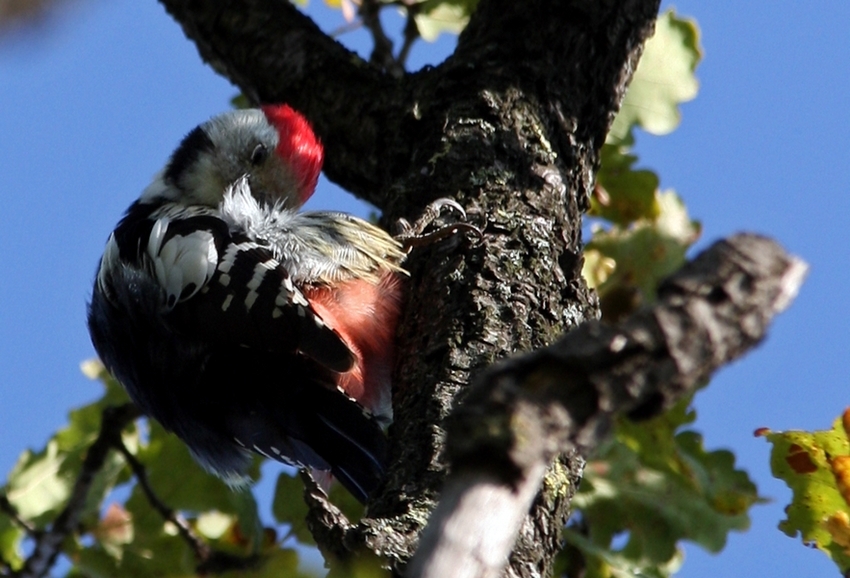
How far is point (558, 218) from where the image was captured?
258 cm

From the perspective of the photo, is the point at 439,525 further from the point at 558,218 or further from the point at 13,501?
the point at 13,501

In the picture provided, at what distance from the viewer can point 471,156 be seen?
2.66 meters

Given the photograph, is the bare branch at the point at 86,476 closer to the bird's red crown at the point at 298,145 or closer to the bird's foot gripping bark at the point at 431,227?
the bird's red crown at the point at 298,145

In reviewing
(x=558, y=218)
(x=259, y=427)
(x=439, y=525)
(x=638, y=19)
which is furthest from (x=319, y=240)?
(x=439, y=525)

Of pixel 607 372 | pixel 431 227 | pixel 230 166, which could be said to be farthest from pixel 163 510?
pixel 607 372

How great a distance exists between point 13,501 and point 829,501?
2.73 meters

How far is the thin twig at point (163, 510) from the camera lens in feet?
11.1

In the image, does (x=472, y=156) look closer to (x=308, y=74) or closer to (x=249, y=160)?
(x=308, y=74)

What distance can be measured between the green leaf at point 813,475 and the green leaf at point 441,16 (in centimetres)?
213

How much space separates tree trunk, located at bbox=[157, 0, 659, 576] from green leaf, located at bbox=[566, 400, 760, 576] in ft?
2.95

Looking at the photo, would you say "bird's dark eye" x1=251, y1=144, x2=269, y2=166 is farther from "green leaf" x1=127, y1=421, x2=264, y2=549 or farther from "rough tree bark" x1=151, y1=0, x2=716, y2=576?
"green leaf" x1=127, y1=421, x2=264, y2=549

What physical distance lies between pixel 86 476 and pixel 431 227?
162 cm

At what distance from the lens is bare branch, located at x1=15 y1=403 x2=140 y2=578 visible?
3398mm

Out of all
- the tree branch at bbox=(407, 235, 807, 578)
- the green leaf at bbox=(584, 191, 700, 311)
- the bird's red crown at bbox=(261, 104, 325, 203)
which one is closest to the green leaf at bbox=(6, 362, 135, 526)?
the bird's red crown at bbox=(261, 104, 325, 203)
